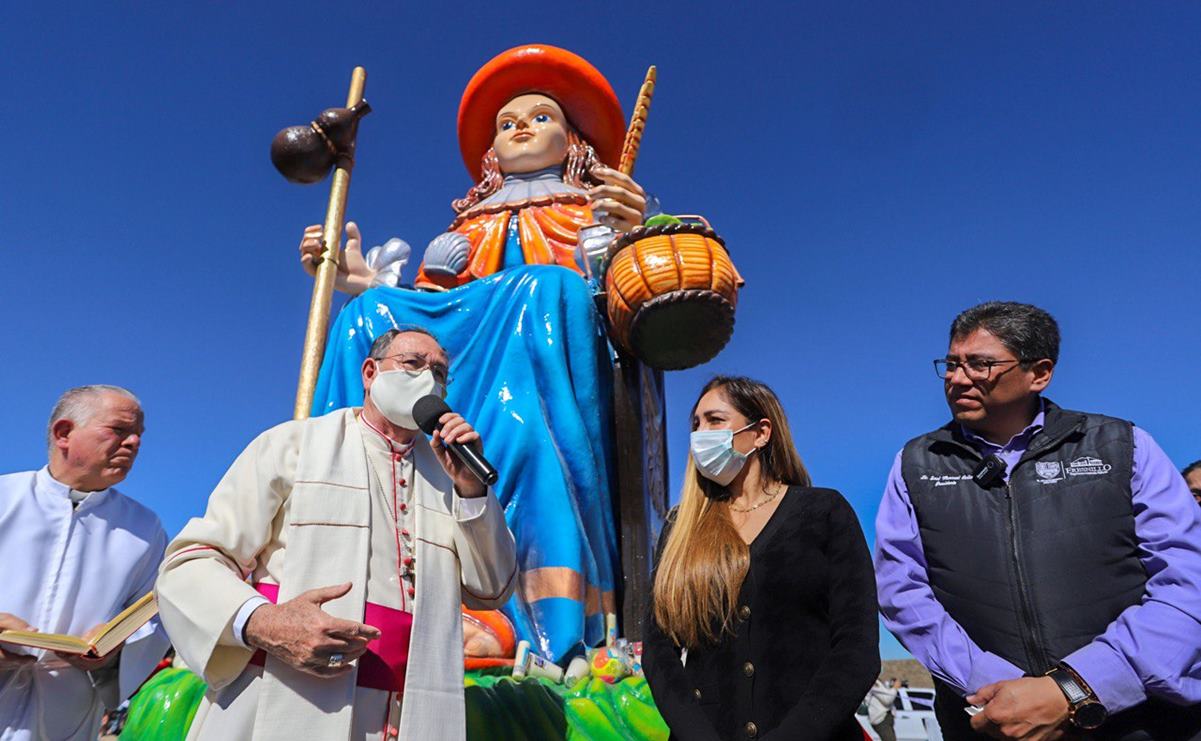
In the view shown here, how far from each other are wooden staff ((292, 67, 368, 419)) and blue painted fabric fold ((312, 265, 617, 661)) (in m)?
0.26

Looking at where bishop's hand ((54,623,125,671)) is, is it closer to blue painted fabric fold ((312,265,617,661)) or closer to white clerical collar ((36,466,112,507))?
white clerical collar ((36,466,112,507))

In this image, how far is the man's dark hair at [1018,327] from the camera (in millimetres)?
2465

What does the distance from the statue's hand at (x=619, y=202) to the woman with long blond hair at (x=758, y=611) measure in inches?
101

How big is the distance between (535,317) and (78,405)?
2.02m

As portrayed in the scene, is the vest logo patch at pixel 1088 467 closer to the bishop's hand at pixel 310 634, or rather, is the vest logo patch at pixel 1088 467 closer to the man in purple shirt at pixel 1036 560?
the man in purple shirt at pixel 1036 560

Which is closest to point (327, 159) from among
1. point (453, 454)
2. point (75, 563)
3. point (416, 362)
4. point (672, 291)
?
point (672, 291)

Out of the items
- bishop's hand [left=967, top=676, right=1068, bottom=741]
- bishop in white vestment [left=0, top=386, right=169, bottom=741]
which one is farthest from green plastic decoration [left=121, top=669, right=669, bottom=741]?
bishop's hand [left=967, top=676, right=1068, bottom=741]

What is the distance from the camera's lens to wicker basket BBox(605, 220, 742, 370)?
409 centimetres

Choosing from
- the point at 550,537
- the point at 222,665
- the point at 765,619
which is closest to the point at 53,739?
the point at 222,665

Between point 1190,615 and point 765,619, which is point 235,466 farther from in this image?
point 1190,615

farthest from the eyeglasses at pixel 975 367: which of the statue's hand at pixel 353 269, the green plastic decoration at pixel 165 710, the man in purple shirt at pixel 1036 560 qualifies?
the statue's hand at pixel 353 269

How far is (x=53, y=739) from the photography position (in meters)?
2.81

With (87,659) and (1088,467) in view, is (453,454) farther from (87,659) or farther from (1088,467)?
(1088,467)

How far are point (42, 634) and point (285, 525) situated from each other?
0.94 m
